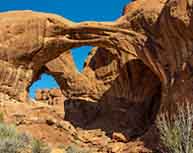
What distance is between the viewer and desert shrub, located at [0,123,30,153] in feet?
47.2

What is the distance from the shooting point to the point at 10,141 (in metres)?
14.7

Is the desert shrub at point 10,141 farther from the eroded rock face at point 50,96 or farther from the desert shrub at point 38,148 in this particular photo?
the eroded rock face at point 50,96

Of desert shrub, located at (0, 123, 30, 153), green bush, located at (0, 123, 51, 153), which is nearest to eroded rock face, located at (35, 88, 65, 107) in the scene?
green bush, located at (0, 123, 51, 153)

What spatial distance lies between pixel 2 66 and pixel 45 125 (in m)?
4.35

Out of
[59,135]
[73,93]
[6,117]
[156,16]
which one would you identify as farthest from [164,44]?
[73,93]

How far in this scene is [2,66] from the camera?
24.4 m

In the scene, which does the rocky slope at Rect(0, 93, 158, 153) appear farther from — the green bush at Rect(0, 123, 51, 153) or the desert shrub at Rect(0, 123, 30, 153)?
the desert shrub at Rect(0, 123, 30, 153)

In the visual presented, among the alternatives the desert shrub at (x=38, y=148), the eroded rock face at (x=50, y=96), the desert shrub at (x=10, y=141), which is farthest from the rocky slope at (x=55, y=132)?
the eroded rock face at (x=50, y=96)

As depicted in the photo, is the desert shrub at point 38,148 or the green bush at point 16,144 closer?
the green bush at point 16,144

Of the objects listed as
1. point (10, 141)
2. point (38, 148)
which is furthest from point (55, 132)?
point (10, 141)

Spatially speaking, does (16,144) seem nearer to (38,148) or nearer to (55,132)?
(38,148)

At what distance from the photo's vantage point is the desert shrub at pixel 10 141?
14.4 meters

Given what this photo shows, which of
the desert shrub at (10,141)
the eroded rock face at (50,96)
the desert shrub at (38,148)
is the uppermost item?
the eroded rock face at (50,96)

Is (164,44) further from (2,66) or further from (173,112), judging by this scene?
(2,66)
